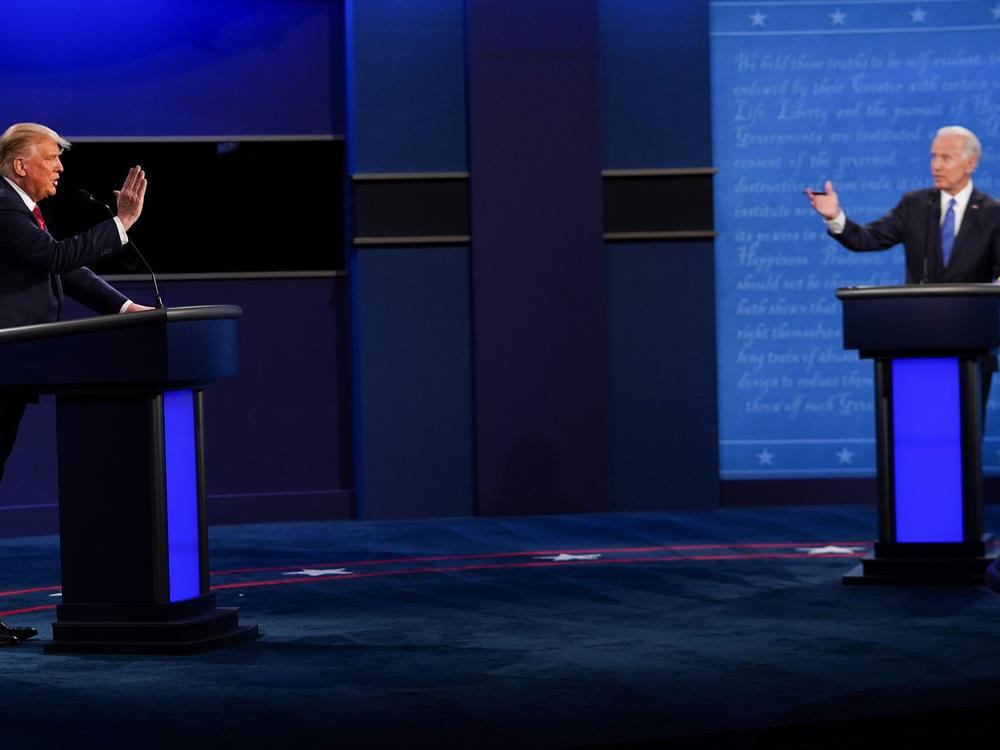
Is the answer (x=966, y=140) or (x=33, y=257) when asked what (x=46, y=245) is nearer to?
(x=33, y=257)

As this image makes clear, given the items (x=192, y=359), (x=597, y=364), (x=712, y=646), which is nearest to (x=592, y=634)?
(x=712, y=646)

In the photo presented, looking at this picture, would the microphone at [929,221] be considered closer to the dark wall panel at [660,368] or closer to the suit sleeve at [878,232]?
the suit sleeve at [878,232]

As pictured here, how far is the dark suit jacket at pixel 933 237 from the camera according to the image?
23.9 feet

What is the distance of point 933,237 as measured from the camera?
736cm

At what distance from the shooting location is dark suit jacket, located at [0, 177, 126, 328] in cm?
550

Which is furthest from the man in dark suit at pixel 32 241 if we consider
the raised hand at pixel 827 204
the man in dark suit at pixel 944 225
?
the man in dark suit at pixel 944 225

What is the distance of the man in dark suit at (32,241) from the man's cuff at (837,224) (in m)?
3.02

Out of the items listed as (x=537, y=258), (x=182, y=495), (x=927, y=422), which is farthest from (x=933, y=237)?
(x=182, y=495)

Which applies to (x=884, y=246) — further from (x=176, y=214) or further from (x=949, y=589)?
(x=176, y=214)

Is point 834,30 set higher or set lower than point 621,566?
higher

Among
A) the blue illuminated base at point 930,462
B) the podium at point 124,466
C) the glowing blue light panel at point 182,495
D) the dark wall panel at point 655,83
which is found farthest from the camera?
the dark wall panel at point 655,83

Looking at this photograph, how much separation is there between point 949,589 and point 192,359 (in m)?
2.98

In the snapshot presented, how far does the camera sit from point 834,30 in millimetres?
9523

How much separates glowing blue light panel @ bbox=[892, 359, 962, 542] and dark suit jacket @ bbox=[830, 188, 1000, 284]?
0.69m
